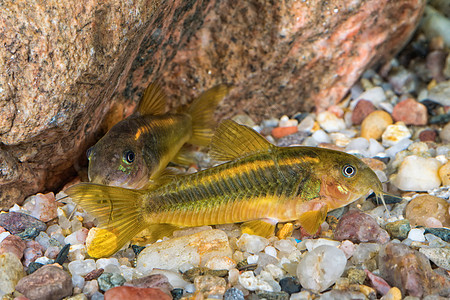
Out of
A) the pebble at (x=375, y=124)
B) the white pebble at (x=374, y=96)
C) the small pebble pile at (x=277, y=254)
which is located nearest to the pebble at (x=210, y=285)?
the small pebble pile at (x=277, y=254)

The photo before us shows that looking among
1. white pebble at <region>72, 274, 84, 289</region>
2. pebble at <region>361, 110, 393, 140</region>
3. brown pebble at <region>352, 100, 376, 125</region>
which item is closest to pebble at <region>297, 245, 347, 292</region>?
white pebble at <region>72, 274, 84, 289</region>

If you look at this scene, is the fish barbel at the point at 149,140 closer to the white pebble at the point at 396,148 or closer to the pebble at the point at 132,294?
the pebble at the point at 132,294

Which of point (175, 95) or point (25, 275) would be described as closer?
point (25, 275)

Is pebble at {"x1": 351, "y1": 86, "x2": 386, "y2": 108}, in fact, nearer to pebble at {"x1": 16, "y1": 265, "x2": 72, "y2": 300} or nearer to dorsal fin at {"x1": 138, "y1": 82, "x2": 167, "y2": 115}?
dorsal fin at {"x1": 138, "y1": 82, "x2": 167, "y2": 115}

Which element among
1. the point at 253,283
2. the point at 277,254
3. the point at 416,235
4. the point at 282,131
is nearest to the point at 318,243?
the point at 277,254

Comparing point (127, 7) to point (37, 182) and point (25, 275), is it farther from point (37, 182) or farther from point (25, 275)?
point (25, 275)

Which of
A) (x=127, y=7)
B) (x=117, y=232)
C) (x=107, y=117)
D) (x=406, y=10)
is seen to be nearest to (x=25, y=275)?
(x=117, y=232)
